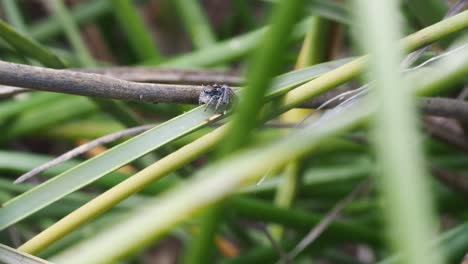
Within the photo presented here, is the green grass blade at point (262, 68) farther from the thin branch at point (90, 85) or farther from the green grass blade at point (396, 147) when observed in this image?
the thin branch at point (90, 85)

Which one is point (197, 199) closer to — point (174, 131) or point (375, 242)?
point (174, 131)

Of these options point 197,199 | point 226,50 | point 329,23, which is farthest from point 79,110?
point 197,199

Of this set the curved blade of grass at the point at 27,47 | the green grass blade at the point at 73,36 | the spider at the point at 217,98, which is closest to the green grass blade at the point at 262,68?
the spider at the point at 217,98

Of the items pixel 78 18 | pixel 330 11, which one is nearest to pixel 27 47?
pixel 330 11

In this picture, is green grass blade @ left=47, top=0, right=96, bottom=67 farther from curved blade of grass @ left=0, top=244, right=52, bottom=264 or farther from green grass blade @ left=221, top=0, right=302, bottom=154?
green grass blade @ left=221, top=0, right=302, bottom=154

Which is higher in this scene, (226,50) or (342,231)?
(226,50)

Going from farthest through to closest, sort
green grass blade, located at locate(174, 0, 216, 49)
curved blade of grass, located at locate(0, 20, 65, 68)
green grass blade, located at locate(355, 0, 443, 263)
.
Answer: green grass blade, located at locate(174, 0, 216, 49), curved blade of grass, located at locate(0, 20, 65, 68), green grass blade, located at locate(355, 0, 443, 263)

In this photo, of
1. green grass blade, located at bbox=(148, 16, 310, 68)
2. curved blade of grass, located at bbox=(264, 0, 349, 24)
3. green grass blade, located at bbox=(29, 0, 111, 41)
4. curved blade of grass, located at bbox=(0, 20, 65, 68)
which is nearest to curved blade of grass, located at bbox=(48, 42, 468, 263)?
curved blade of grass, located at bbox=(0, 20, 65, 68)
